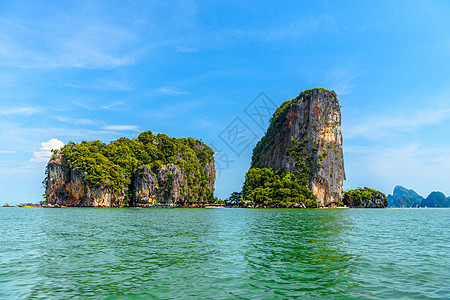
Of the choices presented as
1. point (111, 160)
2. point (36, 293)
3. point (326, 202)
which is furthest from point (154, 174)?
point (36, 293)

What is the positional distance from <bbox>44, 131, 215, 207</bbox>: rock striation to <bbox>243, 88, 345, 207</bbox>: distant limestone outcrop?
89.4ft

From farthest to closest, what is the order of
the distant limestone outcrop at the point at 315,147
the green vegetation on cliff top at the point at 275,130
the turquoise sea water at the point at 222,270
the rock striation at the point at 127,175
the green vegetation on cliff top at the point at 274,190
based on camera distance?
1. the green vegetation on cliff top at the point at 275,130
2. the distant limestone outcrop at the point at 315,147
3. the green vegetation on cliff top at the point at 274,190
4. the rock striation at the point at 127,175
5. the turquoise sea water at the point at 222,270

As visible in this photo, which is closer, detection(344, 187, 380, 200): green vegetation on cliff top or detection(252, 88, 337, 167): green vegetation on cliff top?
detection(344, 187, 380, 200): green vegetation on cliff top

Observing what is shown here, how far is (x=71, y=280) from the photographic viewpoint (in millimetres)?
10008

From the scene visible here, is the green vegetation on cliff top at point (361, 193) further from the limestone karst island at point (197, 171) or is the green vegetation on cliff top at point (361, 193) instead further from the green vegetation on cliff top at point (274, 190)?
the green vegetation on cliff top at point (274, 190)

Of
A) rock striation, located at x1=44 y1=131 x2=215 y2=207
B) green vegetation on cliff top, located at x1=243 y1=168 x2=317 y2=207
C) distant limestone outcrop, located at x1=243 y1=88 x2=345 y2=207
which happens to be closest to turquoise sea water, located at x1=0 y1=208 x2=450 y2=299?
rock striation, located at x1=44 y1=131 x2=215 y2=207

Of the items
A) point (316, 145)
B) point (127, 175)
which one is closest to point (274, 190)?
point (316, 145)

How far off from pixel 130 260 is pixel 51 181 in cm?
9936

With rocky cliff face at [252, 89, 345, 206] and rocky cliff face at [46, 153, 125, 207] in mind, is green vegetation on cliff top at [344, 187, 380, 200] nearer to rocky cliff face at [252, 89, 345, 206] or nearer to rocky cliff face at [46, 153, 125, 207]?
rocky cliff face at [252, 89, 345, 206]

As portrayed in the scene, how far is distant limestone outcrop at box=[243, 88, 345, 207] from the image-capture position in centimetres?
11994

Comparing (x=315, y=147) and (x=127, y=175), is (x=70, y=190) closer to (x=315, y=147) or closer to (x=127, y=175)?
(x=127, y=175)

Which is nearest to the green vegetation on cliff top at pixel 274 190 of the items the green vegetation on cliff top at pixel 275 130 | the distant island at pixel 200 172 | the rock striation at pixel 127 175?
the distant island at pixel 200 172

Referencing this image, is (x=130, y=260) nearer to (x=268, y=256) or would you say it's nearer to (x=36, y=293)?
(x=36, y=293)

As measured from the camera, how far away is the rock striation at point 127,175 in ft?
312
